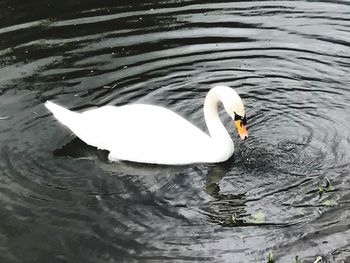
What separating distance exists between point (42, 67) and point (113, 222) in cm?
463

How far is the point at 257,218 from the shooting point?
25.5ft

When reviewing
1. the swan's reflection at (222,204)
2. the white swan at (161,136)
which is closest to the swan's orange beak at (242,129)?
the white swan at (161,136)

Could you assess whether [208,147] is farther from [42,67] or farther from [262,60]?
[42,67]

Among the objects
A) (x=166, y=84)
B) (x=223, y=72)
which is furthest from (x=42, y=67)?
(x=223, y=72)

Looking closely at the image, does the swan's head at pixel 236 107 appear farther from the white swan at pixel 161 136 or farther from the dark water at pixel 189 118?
the dark water at pixel 189 118

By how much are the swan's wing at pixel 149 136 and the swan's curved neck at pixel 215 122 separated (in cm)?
12

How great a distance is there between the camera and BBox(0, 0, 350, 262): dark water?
753 cm

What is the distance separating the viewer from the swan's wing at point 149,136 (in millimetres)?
8914

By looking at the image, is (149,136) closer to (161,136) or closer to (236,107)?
(161,136)

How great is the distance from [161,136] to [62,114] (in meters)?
1.56

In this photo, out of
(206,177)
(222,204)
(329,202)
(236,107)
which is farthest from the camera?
(206,177)

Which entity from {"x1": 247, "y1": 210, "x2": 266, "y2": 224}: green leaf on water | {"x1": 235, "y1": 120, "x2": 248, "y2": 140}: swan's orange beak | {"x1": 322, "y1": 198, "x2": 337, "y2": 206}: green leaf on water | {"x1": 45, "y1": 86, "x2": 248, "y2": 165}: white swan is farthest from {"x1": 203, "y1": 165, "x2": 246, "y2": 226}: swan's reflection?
{"x1": 322, "y1": 198, "x2": 337, "y2": 206}: green leaf on water

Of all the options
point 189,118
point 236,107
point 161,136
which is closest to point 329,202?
point 236,107

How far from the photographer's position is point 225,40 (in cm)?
1241
